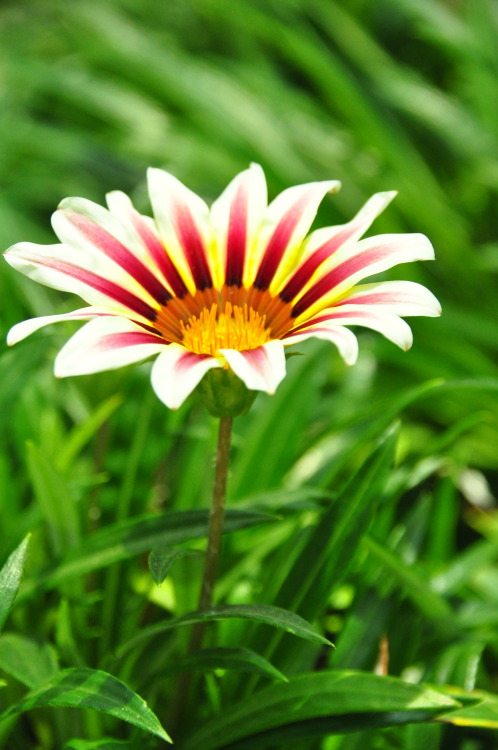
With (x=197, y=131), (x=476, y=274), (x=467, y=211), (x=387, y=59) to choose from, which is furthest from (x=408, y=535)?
(x=387, y=59)

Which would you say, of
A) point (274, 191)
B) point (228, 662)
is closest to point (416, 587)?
point (228, 662)

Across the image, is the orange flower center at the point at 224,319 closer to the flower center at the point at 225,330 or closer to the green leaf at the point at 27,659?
the flower center at the point at 225,330

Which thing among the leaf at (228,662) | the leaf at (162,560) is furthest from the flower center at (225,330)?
the leaf at (228,662)

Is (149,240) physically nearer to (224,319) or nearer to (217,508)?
(224,319)

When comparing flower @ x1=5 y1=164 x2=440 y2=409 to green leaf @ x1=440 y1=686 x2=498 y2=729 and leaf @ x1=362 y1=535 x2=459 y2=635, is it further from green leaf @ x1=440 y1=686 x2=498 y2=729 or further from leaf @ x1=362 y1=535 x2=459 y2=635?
green leaf @ x1=440 y1=686 x2=498 y2=729

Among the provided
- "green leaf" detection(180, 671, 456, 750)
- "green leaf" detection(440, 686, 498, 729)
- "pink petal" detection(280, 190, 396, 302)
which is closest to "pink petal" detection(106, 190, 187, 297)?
"pink petal" detection(280, 190, 396, 302)

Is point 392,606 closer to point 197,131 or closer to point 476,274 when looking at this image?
point 476,274
